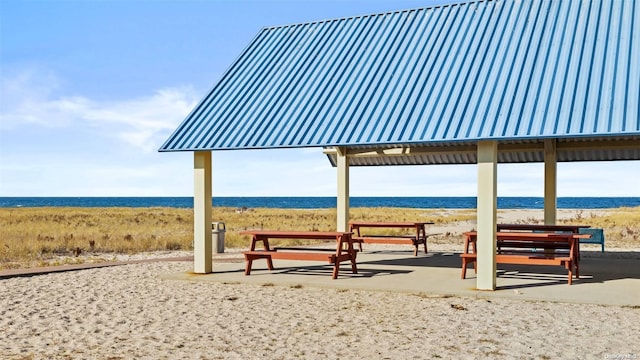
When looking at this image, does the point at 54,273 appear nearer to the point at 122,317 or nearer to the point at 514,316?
the point at 122,317

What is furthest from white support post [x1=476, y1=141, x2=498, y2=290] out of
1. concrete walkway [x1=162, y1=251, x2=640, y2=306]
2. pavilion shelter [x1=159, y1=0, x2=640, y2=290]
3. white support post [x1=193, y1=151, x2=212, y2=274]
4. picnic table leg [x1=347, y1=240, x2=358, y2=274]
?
white support post [x1=193, y1=151, x2=212, y2=274]

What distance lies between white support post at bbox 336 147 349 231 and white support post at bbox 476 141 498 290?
678 cm

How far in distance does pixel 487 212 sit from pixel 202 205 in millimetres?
4810

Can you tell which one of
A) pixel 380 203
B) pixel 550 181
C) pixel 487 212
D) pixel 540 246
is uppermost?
pixel 550 181

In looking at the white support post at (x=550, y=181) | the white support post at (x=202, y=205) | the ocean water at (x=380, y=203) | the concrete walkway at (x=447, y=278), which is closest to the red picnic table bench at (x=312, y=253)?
the concrete walkway at (x=447, y=278)

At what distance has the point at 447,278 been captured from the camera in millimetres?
11727

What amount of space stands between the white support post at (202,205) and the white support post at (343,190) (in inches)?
200

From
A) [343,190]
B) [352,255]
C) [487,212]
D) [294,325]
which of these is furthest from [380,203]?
[294,325]

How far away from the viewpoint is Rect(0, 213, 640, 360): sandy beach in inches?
269

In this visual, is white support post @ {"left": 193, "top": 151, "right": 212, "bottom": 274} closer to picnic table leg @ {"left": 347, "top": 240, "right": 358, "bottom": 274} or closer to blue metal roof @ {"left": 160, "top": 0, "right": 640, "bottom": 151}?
blue metal roof @ {"left": 160, "top": 0, "right": 640, "bottom": 151}

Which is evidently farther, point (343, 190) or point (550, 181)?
point (343, 190)

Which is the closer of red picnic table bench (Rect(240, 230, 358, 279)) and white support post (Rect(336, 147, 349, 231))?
red picnic table bench (Rect(240, 230, 358, 279))

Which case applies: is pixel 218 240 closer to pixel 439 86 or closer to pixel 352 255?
pixel 352 255

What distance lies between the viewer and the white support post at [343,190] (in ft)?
55.4
